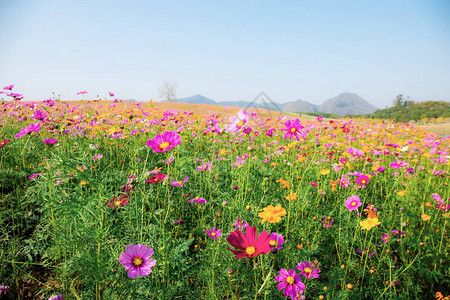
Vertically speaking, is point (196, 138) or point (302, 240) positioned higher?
point (196, 138)

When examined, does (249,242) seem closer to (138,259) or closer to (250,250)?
(250,250)

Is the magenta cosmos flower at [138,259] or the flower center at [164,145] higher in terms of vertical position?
the flower center at [164,145]

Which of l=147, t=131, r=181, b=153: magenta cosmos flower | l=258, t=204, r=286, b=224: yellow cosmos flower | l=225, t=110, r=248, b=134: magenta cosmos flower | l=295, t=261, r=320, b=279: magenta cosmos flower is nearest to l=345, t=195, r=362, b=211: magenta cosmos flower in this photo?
l=295, t=261, r=320, b=279: magenta cosmos flower

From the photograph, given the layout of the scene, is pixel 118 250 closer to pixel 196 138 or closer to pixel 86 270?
pixel 86 270

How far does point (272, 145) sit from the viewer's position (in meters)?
3.16

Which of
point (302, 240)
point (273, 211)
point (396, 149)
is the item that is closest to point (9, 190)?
point (273, 211)

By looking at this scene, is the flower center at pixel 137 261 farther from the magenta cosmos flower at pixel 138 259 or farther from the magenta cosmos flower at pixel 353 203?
the magenta cosmos flower at pixel 353 203

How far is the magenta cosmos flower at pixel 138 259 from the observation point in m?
0.80

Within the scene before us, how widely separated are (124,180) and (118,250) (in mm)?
573

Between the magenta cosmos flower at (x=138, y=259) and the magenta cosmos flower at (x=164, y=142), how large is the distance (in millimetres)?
418

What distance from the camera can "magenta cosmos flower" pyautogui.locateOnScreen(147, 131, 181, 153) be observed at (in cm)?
101

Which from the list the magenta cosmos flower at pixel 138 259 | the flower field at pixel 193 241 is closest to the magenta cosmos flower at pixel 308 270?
the flower field at pixel 193 241

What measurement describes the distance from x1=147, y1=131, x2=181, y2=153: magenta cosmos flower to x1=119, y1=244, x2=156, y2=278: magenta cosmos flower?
0.42 m

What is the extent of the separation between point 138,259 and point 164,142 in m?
0.51
